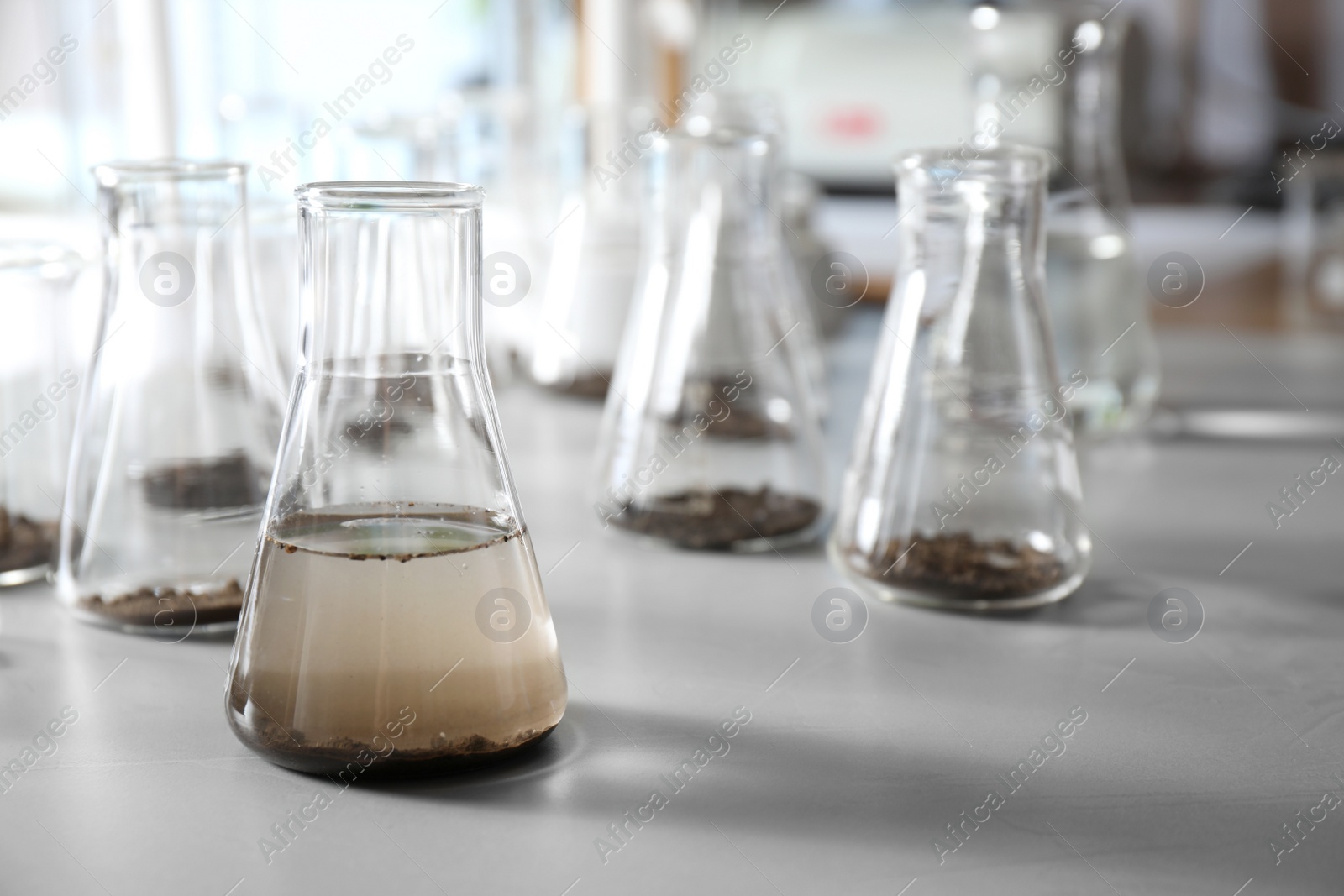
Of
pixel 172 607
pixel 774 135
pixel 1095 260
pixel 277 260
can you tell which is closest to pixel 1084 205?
pixel 1095 260

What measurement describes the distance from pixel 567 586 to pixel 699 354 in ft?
0.61

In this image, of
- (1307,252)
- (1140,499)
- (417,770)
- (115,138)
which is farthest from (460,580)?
(1307,252)

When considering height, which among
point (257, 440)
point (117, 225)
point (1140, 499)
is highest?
point (117, 225)

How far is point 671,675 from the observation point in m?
0.66

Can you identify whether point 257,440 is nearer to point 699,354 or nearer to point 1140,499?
point 699,354

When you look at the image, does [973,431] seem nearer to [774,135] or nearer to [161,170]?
[774,135]

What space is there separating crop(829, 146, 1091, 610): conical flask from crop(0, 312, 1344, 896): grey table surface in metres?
0.03

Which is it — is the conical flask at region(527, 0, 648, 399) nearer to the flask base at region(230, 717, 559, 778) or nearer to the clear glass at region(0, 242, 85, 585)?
the clear glass at region(0, 242, 85, 585)

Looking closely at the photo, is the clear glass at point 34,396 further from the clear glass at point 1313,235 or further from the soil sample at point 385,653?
the clear glass at point 1313,235

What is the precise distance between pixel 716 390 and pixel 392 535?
352 mm

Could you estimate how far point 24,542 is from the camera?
77cm

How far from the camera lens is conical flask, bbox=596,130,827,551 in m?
0.86

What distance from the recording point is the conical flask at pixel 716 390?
0.86 metres

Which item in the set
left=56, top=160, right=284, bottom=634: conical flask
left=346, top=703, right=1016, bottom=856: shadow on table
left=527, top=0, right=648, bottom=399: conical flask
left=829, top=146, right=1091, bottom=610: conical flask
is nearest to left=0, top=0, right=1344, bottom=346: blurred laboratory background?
left=527, top=0, right=648, bottom=399: conical flask
